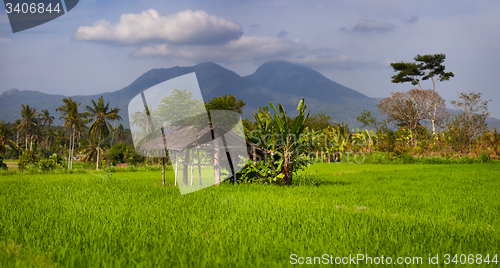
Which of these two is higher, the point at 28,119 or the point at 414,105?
the point at 28,119

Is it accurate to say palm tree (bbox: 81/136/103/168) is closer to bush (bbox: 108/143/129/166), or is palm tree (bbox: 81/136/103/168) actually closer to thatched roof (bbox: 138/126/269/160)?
bush (bbox: 108/143/129/166)

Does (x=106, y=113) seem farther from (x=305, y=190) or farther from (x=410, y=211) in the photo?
(x=410, y=211)

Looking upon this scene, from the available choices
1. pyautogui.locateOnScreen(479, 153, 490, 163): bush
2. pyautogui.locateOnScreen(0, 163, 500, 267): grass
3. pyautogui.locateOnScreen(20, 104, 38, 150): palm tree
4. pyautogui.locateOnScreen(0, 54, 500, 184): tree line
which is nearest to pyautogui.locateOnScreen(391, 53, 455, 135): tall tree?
pyautogui.locateOnScreen(0, 54, 500, 184): tree line

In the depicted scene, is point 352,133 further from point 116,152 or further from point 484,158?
point 116,152

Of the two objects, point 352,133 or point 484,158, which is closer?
point 484,158

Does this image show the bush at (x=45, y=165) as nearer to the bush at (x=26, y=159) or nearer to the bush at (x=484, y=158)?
the bush at (x=26, y=159)

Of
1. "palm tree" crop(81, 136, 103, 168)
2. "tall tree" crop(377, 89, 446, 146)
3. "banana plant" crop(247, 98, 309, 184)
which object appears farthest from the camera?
Result: "palm tree" crop(81, 136, 103, 168)

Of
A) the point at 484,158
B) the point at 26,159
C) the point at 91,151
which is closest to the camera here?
the point at 484,158

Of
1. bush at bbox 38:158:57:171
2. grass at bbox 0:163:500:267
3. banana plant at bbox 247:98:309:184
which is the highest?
banana plant at bbox 247:98:309:184

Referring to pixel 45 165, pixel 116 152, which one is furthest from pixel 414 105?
pixel 116 152

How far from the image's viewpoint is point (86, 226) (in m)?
4.14

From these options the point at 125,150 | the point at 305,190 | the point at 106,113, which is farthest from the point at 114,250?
the point at 125,150

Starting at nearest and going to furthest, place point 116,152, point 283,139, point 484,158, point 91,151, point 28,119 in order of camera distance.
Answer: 1. point 283,139
2. point 484,158
3. point 91,151
4. point 116,152
5. point 28,119

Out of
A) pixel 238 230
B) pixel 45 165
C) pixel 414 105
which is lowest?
pixel 45 165
